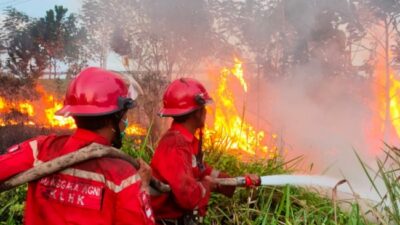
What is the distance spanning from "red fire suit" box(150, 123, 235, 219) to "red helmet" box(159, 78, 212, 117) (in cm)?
17

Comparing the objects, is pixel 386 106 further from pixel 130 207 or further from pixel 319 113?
pixel 130 207

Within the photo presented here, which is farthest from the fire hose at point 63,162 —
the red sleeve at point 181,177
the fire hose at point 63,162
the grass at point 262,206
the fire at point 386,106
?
the fire at point 386,106

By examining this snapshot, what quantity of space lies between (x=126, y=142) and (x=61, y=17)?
10067mm

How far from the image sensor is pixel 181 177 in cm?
284

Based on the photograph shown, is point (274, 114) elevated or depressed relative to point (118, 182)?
depressed

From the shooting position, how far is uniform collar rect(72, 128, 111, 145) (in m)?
1.99

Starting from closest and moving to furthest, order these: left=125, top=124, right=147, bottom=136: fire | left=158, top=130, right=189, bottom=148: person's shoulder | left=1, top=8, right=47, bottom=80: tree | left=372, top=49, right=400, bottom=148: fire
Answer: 1. left=158, top=130, right=189, bottom=148: person's shoulder
2. left=125, top=124, right=147, bottom=136: fire
3. left=372, top=49, right=400, bottom=148: fire
4. left=1, top=8, right=47, bottom=80: tree

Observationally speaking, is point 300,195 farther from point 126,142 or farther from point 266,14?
point 266,14

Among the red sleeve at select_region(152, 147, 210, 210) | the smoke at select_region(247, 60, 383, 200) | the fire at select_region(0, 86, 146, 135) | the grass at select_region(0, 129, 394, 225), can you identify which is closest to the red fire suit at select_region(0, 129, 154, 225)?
the red sleeve at select_region(152, 147, 210, 210)

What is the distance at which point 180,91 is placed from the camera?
3.42m

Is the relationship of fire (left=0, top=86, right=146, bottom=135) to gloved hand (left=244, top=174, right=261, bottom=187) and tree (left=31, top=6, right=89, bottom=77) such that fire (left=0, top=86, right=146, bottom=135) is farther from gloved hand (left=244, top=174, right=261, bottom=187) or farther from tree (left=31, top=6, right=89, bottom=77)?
gloved hand (left=244, top=174, right=261, bottom=187)

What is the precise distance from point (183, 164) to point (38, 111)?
479 inches

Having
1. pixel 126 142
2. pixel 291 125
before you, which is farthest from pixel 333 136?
pixel 126 142

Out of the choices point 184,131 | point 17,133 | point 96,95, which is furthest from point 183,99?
point 17,133
